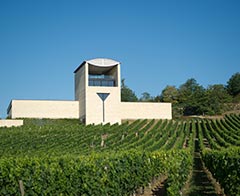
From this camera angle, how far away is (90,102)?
2207 inches

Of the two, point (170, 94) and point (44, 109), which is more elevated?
point (170, 94)

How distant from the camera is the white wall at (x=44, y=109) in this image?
189ft

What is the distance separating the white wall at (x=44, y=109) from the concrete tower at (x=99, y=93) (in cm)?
158

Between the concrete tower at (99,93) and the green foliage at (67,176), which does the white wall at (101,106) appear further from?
the green foliage at (67,176)

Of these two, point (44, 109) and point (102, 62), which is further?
point (44, 109)

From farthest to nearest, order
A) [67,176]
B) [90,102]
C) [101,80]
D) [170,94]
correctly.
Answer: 1. [170,94]
2. [101,80]
3. [90,102]
4. [67,176]

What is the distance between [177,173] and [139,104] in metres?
46.4

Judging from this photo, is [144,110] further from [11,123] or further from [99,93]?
[11,123]

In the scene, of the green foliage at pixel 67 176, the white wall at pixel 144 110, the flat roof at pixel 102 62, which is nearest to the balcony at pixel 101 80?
the flat roof at pixel 102 62

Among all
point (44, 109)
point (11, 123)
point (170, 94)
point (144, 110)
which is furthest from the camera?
point (170, 94)

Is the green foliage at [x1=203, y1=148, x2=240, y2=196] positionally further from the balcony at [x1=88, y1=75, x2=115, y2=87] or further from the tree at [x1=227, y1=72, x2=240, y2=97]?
the tree at [x1=227, y1=72, x2=240, y2=97]

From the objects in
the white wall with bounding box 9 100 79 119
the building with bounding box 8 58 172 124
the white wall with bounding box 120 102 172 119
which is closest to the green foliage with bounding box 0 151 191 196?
the building with bounding box 8 58 172 124

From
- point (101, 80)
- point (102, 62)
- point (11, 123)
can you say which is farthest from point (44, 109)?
point (102, 62)

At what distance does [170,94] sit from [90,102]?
43.1 meters
